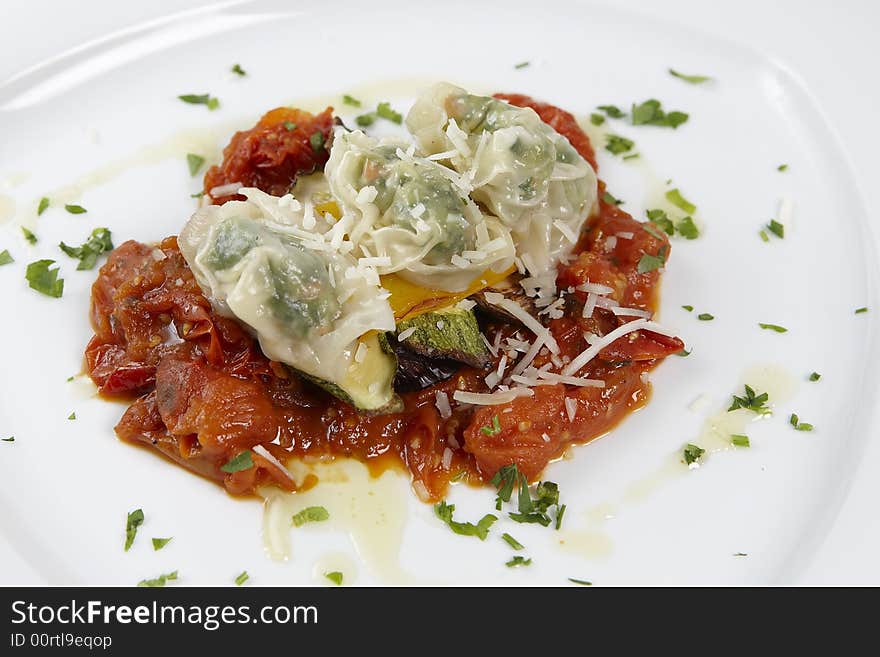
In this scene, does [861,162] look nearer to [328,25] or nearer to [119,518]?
[328,25]

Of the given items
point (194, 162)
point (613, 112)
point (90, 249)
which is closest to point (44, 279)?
point (90, 249)

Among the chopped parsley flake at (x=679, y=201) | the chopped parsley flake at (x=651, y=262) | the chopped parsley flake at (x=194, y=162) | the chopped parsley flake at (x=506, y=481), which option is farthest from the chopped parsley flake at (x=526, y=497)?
the chopped parsley flake at (x=194, y=162)

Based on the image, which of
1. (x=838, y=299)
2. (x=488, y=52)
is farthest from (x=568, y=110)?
(x=838, y=299)

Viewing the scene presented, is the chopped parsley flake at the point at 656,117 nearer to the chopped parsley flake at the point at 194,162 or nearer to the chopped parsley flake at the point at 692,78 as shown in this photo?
the chopped parsley flake at the point at 692,78

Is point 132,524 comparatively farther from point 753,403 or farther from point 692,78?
point 692,78

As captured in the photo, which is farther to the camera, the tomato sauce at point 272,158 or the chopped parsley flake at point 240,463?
the tomato sauce at point 272,158
